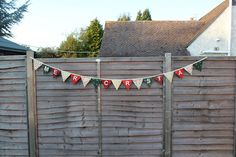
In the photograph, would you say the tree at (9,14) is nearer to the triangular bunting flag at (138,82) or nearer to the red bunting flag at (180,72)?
the triangular bunting flag at (138,82)

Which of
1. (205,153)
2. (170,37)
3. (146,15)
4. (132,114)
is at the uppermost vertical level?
(146,15)

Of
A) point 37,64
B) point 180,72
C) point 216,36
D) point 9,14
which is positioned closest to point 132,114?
point 180,72

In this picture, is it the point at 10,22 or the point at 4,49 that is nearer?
the point at 4,49

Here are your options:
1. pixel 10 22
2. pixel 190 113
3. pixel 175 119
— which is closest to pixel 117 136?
pixel 175 119

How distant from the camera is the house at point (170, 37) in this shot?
14539 mm

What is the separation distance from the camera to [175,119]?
10.8 ft

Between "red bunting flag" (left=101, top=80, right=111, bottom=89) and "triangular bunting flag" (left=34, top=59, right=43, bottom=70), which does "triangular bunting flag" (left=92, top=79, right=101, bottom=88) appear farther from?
"triangular bunting flag" (left=34, top=59, right=43, bottom=70)

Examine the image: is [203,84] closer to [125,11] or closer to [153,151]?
[153,151]

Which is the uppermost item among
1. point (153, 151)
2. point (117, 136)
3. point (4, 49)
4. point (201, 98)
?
point (4, 49)

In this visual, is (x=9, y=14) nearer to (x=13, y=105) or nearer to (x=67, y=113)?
(x=13, y=105)

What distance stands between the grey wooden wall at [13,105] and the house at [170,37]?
1217cm

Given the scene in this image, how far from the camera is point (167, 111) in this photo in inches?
128

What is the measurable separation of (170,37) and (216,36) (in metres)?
4.25

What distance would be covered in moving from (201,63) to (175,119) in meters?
0.82
